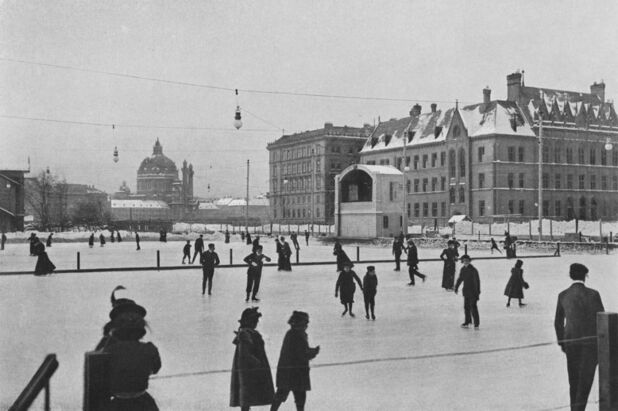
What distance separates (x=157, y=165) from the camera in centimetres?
14100

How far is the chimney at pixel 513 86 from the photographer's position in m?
73.7

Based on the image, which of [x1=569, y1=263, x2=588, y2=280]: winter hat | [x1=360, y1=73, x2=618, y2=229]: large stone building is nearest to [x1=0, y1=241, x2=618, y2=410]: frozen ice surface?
[x1=569, y1=263, x2=588, y2=280]: winter hat

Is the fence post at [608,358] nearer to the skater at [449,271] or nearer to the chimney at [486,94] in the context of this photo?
the skater at [449,271]

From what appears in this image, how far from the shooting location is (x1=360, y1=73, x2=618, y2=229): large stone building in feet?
235

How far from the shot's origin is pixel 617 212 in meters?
73.8

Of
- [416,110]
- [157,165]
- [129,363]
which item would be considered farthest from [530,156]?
[157,165]

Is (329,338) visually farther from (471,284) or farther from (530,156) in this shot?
(530,156)

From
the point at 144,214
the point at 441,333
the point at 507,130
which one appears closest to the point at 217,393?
the point at 441,333

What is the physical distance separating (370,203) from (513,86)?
3059cm

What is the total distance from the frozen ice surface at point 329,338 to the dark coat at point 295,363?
554mm

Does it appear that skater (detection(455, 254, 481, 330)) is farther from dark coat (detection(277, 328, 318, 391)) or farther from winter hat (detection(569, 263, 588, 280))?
dark coat (detection(277, 328, 318, 391))

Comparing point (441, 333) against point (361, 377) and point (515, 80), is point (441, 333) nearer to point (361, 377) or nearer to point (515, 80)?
point (361, 377)

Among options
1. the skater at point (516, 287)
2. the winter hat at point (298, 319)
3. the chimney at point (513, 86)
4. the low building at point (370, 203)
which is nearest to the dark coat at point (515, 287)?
the skater at point (516, 287)

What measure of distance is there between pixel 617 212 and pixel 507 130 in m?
15.0
